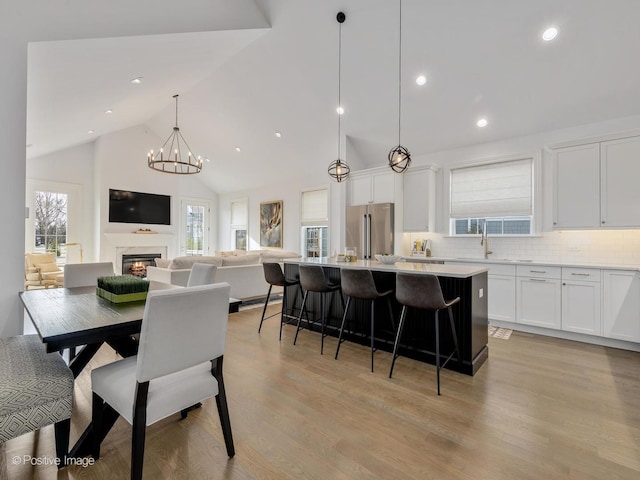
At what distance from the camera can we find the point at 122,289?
2094 millimetres

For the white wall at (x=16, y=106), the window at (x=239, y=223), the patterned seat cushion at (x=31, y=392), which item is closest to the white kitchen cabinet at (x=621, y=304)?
the patterned seat cushion at (x=31, y=392)

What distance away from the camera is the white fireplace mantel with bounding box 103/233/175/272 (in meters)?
7.64

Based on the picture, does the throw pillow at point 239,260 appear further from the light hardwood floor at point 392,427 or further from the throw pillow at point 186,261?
the light hardwood floor at point 392,427

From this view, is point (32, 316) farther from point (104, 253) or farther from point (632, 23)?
point (104, 253)

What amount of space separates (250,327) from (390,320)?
201 centimetres

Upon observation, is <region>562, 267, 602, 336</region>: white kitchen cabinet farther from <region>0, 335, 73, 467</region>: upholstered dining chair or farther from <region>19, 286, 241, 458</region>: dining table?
<region>0, 335, 73, 467</region>: upholstered dining chair

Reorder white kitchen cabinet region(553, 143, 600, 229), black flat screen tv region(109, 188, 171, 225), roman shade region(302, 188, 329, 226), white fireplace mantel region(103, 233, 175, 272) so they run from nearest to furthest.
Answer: white kitchen cabinet region(553, 143, 600, 229)
roman shade region(302, 188, 329, 226)
white fireplace mantel region(103, 233, 175, 272)
black flat screen tv region(109, 188, 171, 225)

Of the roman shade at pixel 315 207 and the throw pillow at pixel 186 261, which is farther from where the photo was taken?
the roman shade at pixel 315 207

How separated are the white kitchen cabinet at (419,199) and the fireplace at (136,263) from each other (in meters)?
6.86

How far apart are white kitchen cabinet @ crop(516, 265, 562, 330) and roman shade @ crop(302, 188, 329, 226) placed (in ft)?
13.2

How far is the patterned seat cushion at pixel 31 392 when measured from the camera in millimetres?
1379

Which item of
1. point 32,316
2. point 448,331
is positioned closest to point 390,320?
point 448,331

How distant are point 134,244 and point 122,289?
6908 millimetres

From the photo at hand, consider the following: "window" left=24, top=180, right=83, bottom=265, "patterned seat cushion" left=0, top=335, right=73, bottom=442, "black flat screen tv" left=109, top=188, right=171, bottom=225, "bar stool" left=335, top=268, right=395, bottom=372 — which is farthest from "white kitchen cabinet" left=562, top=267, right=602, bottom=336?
"window" left=24, top=180, right=83, bottom=265
